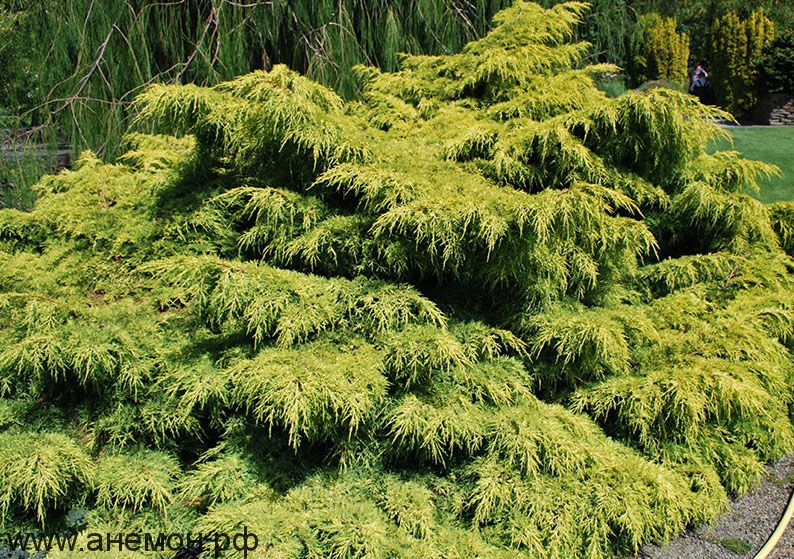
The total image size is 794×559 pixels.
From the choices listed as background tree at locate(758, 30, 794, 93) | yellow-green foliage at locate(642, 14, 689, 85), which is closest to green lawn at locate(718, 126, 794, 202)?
yellow-green foliage at locate(642, 14, 689, 85)

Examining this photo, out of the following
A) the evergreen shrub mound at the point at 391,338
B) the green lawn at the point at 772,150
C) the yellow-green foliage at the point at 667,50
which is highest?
the evergreen shrub mound at the point at 391,338

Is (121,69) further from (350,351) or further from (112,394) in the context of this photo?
(350,351)

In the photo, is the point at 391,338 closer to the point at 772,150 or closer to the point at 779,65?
the point at 772,150

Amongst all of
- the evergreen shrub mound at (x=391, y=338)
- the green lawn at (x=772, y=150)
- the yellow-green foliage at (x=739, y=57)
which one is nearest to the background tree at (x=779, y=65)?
the yellow-green foliage at (x=739, y=57)

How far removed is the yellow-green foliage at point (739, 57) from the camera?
482 inches

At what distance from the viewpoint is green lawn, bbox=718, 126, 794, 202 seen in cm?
659

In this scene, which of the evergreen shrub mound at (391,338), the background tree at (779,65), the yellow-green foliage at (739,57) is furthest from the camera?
the yellow-green foliage at (739,57)

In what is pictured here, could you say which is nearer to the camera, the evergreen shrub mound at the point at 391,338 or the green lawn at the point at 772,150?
the evergreen shrub mound at the point at 391,338

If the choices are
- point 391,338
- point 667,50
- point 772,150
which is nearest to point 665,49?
point 667,50

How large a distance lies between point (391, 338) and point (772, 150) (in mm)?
7757

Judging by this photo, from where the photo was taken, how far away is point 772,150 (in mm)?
8031

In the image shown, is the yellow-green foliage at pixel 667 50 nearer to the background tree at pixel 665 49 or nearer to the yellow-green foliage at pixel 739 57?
the background tree at pixel 665 49

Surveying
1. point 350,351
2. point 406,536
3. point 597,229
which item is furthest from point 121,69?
point 406,536

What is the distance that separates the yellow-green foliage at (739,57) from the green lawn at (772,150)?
3.35 meters
